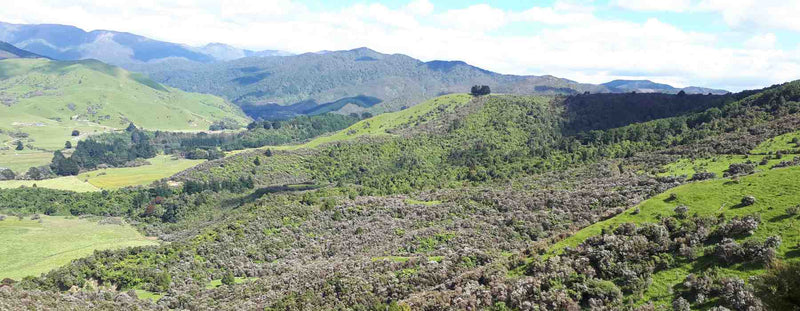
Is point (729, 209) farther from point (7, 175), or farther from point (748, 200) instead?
point (7, 175)

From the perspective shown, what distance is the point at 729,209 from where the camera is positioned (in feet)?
119

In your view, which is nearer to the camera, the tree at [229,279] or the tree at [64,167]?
the tree at [229,279]

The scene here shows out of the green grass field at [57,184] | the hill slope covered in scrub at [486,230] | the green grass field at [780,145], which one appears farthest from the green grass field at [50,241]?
the green grass field at [780,145]

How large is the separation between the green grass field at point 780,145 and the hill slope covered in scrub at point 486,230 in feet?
3.03

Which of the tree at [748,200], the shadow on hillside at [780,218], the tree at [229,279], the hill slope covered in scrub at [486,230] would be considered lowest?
the tree at [229,279]

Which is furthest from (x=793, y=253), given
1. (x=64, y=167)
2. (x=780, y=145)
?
(x=64, y=167)

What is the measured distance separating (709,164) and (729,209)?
103ft

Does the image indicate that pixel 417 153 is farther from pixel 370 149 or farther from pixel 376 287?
pixel 376 287

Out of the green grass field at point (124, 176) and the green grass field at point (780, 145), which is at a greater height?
the green grass field at point (780, 145)

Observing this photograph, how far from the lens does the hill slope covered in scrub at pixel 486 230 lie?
31.6 m

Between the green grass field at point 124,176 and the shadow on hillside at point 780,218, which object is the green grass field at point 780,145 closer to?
the shadow on hillside at point 780,218

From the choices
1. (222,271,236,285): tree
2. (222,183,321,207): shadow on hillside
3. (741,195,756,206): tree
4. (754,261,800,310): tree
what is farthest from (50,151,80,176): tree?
(754,261,800,310): tree

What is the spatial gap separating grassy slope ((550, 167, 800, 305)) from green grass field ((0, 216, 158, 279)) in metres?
76.7

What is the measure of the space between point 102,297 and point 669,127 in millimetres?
105354
